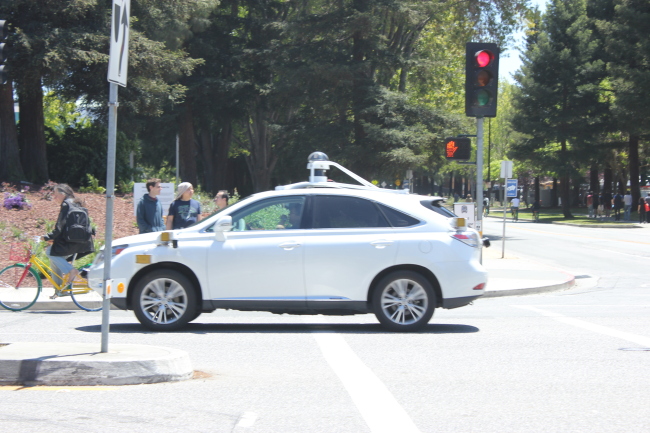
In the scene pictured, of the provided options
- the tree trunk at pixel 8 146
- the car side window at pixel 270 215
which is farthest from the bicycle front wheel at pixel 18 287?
the tree trunk at pixel 8 146

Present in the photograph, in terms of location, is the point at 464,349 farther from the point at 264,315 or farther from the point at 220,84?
the point at 220,84

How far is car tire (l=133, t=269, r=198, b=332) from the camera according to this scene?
10.0m

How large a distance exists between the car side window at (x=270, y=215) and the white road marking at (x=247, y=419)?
4413mm

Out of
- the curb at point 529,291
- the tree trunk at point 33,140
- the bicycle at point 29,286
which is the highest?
the tree trunk at point 33,140

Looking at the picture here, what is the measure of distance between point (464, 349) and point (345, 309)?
67.3 inches

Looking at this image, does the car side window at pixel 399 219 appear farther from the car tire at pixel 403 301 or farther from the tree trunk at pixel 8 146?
the tree trunk at pixel 8 146

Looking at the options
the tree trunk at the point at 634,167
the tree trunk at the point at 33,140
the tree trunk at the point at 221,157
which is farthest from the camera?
the tree trunk at the point at 634,167

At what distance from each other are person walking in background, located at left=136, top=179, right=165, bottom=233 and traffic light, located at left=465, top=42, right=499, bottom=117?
555cm

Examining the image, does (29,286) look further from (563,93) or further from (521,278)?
(563,93)

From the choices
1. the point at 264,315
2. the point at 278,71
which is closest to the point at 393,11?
the point at 278,71

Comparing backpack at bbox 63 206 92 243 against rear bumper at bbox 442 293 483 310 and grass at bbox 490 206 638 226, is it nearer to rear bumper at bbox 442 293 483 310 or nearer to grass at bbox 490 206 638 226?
rear bumper at bbox 442 293 483 310

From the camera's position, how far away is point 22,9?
75.7 feet

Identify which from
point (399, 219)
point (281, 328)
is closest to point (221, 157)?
point (281, 328)

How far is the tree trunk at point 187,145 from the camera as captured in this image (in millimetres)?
41844
